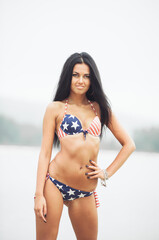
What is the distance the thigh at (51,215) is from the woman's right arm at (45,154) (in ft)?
0.13

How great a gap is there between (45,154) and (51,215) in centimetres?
42

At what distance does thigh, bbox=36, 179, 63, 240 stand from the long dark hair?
1.47 feet

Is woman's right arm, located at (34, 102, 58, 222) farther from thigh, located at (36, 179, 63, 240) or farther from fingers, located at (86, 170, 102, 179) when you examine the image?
fingers, located at (86, 170, 102, 179)

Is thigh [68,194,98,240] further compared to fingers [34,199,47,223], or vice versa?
thigh [68,194,98,240]

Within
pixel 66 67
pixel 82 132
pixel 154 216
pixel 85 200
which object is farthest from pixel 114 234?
pixel 66 67

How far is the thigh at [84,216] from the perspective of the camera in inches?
85.6

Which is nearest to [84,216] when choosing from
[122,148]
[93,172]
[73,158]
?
[93,172]

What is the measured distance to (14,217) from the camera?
4133mm

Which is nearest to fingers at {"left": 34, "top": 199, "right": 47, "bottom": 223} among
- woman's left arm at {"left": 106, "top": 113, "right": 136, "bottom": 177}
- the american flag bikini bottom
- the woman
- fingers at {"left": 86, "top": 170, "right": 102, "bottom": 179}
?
the woman

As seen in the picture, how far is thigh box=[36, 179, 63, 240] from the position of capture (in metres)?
2.08

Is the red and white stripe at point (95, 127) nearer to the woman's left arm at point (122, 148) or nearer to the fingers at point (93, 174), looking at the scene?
the woman's left arm at point (122, 148)

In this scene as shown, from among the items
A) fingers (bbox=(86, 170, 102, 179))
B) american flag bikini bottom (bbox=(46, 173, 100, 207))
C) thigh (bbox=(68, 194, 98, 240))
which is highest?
fingers (bbox=(86, 170, 102, 179))

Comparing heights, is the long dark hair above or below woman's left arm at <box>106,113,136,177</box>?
above

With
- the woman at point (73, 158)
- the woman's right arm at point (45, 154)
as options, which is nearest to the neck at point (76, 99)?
the woman at point (73, 158)
